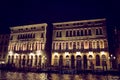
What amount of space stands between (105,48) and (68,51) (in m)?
8.89

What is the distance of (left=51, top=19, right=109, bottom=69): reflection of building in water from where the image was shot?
3719 cm

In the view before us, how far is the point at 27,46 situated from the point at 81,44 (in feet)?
50.8

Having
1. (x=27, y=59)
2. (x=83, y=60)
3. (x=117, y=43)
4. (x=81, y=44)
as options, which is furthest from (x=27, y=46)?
(x=117, y=43)

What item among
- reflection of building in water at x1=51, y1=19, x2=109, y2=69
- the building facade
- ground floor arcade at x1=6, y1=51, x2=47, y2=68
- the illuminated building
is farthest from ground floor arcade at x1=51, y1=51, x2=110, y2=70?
the building facade

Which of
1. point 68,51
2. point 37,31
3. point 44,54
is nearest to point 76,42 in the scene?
point 68,51

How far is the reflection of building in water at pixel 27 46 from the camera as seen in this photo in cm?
4278

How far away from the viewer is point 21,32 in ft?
155

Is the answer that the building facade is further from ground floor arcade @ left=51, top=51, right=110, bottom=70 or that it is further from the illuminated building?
the illuminated building

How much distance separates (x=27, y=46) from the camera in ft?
148

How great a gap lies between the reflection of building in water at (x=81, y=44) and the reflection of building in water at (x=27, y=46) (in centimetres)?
367

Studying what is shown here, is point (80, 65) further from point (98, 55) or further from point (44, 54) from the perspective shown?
point (44, 54)

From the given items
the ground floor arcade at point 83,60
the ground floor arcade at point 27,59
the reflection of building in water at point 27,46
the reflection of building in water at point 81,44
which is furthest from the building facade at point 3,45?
the ground floor arcade at point 83,60

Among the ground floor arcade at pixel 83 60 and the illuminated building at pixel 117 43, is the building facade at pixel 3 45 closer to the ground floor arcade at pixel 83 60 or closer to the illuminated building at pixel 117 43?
the ground floor arcade at pixel 83 60

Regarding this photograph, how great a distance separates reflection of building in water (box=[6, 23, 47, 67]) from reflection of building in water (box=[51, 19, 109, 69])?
3.67 metres
